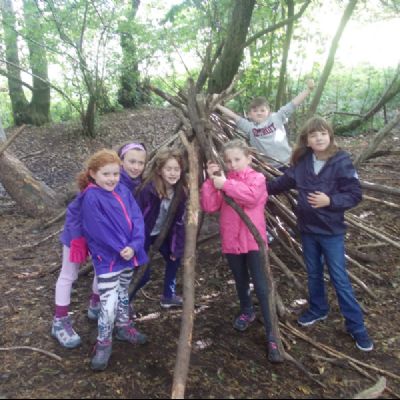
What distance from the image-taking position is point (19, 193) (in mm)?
5875

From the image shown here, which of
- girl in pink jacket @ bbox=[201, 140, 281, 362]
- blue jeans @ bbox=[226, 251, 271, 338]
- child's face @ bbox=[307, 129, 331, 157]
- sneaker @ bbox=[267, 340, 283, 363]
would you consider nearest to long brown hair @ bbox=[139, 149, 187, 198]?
girl in pink jacket @ bbox=[201, 140, 281, 362]

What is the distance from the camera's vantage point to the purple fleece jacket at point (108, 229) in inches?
102

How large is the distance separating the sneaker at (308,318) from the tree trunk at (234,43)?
12.2ft

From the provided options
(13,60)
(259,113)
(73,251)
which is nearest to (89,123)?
(13,60)

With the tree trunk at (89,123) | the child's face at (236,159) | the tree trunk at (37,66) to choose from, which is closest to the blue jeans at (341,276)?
the child's face at (236,159)

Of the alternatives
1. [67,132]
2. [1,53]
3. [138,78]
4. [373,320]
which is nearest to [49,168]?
[67,132]

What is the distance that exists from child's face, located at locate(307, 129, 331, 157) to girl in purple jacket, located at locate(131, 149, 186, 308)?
946 millimetres

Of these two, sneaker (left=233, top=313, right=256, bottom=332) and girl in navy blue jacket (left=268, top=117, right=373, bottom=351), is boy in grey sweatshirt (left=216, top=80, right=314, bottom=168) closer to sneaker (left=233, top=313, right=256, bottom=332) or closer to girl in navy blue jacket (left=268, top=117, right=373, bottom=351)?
girl in navy blue jacket (left=268, top=117, right=373, bottom=351)

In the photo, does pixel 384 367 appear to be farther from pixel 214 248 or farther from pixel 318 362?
pixel 214 248

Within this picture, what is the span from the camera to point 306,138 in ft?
10.2

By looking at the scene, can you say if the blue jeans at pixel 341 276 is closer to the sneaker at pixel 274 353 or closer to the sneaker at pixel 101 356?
the sneaker at pixel 274 353

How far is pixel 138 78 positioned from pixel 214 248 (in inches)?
344

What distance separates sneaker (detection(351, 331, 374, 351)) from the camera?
2971 mm

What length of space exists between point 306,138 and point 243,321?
4.69 ft
